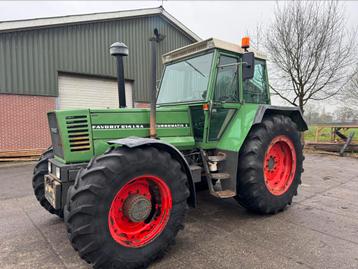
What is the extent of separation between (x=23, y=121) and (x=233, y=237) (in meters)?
9.47

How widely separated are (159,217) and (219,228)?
1091 mm

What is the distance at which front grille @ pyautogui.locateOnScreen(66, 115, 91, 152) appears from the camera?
2.93 meters

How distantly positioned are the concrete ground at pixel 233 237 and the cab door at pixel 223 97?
4.11 ft

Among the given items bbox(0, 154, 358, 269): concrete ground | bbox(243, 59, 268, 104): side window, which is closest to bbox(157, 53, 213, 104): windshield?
bbox(243, 59, 268, 104): side window

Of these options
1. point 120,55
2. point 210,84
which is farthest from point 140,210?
point 120,55

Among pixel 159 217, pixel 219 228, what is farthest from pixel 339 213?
pixel 159 217

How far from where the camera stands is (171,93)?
163 inches

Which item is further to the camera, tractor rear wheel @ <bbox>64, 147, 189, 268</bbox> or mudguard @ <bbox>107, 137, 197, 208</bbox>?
mudguard @ <bbox>107, 137, 197, 208</bbox>

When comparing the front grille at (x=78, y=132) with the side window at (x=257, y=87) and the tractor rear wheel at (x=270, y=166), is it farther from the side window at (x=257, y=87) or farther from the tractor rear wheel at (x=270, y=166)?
the side window at (x=257, y=87)

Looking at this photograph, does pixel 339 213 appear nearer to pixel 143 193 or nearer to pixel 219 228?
pixel 219 228

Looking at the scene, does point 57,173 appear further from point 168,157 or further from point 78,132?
point 168,157

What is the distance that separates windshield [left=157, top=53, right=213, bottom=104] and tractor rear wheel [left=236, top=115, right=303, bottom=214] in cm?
101

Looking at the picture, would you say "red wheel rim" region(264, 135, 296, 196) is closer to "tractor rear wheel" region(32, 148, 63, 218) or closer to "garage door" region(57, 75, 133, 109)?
"tractor rear wheel" region(32, 148, 63, 218)

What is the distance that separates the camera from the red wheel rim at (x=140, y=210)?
2.59m
